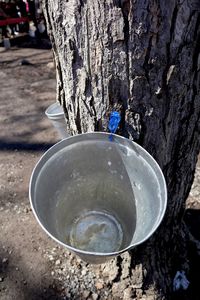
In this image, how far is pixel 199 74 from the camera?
45.9 inches

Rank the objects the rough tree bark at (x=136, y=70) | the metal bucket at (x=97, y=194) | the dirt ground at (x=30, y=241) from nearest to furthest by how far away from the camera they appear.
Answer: the rough tree bark at (x=136, y=70) < the metal bucket at (x=97, y=194) < the dirt ground at (x=30, y=241)

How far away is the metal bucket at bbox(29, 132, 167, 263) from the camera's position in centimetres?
112

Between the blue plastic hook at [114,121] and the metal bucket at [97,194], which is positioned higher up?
the blue plastic hook at [114,121]

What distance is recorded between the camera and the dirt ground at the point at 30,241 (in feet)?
6.05

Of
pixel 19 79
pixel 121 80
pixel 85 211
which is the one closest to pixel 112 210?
pixel 85 211

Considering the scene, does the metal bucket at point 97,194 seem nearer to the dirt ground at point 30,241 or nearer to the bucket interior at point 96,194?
the bucket interior at point 96,194

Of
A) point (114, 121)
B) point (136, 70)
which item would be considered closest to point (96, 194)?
point (114, 121)

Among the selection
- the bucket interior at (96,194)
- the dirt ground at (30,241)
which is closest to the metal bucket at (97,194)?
the bucket interior at (96,194)

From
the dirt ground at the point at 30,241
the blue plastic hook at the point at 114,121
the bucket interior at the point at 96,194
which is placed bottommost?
the dirt ground at the point at 30,241

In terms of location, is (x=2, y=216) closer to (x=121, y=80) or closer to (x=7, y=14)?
(x=121, y=80)

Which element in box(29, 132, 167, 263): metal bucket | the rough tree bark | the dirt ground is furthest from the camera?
the dirt ground

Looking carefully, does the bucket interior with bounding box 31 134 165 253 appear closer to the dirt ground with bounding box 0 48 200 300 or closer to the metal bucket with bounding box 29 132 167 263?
the metal bucket with bounding box 29 132 167 263

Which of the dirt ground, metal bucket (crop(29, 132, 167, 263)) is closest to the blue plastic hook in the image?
metal bucket (crop(29, 132, 167, 263))

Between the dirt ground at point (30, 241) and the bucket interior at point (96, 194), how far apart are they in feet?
0.99
